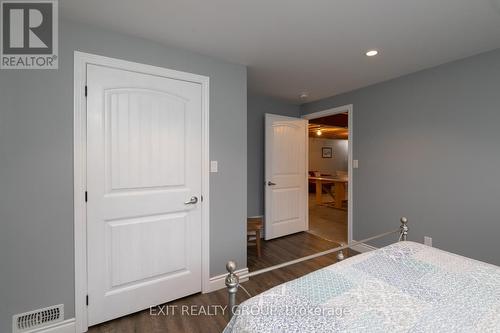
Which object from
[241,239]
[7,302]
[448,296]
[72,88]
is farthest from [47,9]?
[448,296]

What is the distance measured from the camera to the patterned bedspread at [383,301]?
32.9 inches

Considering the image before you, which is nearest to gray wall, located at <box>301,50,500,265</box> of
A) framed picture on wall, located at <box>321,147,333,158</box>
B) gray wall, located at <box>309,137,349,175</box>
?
gray wall, located at <box>309,137,349,175</box>

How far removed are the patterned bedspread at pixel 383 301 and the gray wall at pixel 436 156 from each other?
1.28 meters

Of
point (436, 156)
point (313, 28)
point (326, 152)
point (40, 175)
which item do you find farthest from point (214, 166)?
point (326, 152)

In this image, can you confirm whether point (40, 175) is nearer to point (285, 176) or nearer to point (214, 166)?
point (214, 166)

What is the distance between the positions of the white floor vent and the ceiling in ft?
6.98

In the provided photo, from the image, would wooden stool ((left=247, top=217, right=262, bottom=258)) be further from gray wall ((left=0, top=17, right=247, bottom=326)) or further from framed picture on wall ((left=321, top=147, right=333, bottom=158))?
framed picture on wall ((left=321, top=147, right=333, bottom=158))

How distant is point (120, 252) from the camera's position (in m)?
1.84

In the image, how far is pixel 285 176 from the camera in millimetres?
3756

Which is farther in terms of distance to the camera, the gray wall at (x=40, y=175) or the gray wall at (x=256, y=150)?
the gray wall at (x=256, y=150)

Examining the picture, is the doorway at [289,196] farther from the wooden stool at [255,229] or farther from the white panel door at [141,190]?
the white panel door at [141,190]

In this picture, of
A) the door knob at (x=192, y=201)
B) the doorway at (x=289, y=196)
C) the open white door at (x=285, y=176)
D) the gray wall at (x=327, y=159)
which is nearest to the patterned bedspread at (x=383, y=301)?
the door knob at (x=192, y=201)

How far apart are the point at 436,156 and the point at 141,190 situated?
3089mm

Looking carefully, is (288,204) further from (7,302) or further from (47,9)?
A: (47,9)
